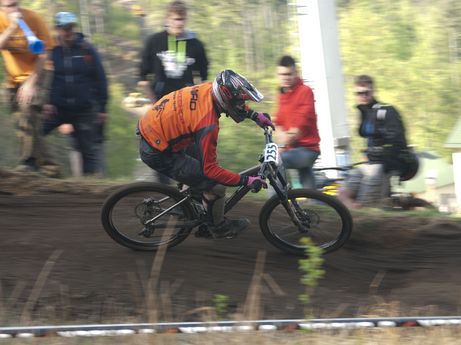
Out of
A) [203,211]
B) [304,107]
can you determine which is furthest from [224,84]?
[304,107]

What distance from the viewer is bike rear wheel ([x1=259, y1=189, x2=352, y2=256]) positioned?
6621 millimetres

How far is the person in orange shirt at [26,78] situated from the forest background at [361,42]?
41.1 metres

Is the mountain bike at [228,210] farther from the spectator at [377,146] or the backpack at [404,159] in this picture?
the backpack at [404,159]

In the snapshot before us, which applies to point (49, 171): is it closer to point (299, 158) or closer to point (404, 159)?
point (299, 158)

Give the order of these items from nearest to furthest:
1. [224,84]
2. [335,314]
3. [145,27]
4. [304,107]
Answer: [335,314] → [224,84] → [304,107] → [145,27]

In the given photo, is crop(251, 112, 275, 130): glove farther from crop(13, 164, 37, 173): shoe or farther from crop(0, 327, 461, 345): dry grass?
crop(13, 164, 37, 173): shoe

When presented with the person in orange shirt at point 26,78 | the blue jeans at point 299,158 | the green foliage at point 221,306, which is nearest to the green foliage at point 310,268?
the green foliage at point 221,306

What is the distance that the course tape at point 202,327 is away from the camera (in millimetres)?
4723

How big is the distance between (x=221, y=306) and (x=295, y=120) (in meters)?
3.51

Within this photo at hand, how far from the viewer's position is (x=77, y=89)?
8703 mm

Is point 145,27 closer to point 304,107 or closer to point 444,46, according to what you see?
point 444,46

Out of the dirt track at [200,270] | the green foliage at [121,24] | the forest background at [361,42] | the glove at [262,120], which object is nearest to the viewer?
the dirt track at [200,270]

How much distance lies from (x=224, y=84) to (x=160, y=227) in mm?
1503

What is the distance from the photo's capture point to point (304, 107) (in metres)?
8.47
